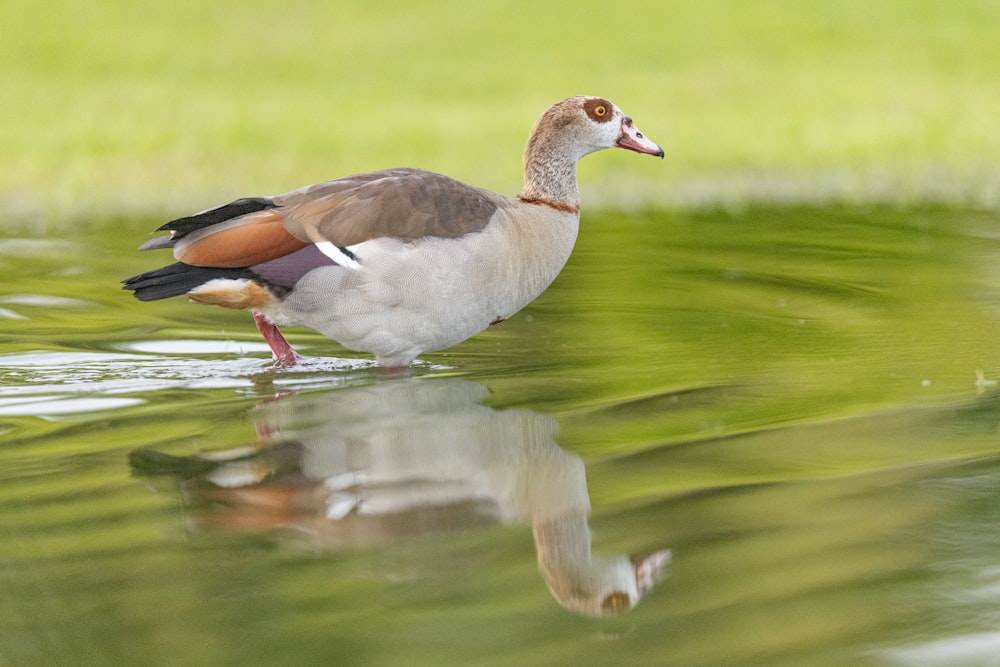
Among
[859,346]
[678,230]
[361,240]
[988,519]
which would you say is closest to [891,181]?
[678,230]

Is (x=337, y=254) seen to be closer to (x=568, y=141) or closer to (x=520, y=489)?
(x=568, y=141)

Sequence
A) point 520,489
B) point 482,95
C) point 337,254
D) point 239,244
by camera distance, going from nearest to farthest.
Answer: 1. point 520,489
2. point 239,244
3. point 337,254
4. point 482,95

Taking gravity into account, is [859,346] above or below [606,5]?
below

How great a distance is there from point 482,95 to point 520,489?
62.7 ft

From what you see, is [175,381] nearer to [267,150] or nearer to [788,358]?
[788,358]

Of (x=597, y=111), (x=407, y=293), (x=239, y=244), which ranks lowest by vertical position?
(x=407, y=293)

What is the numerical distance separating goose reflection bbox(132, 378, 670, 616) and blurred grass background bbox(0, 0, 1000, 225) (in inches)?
363

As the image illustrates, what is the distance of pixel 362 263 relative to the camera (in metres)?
7.14

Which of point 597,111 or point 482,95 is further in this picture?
point 482,95

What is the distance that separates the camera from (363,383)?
7.03 meters

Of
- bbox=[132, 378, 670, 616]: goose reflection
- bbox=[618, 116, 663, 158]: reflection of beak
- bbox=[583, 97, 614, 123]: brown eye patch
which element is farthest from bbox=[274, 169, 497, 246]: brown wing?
bbox=[618, 116, 663, 158]: reflection of beak

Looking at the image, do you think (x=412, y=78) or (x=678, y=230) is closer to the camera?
(x=678, y=230)

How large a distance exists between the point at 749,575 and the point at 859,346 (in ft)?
12.4

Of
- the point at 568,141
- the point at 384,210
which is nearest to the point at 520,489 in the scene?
the point at 384,210
